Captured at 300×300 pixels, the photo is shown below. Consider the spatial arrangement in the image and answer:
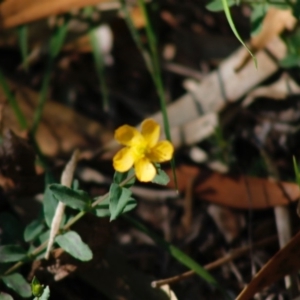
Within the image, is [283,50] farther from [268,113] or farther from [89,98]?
[89,98]

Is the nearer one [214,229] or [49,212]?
[49,212]

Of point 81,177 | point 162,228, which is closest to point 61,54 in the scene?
point 81,177

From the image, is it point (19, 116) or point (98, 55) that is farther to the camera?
point (98, 55)

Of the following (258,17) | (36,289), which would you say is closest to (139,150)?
(36,289)

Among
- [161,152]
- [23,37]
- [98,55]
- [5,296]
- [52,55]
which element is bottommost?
[5,296]

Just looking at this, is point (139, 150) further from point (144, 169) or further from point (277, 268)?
point (277, 268)

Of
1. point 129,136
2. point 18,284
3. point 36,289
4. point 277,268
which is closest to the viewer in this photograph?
point 36,289
